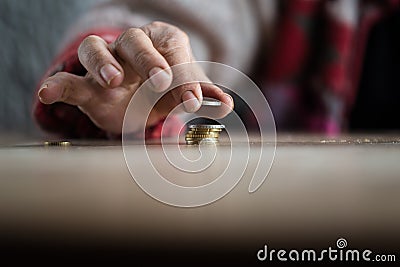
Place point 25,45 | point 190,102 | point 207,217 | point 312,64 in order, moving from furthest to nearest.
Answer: point 25,45 < point 312,64 < point 190,102 < point 207,217

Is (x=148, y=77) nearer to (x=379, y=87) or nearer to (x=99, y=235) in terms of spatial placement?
(x=99, y=235)

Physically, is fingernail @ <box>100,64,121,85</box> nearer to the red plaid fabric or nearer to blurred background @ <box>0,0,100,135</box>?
the red plaid fabric

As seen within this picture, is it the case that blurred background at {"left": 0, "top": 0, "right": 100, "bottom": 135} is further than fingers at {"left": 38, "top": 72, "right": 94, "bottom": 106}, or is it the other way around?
blurred background at {"left": 0, "top": 0, "right": 100, "bottom": 135}

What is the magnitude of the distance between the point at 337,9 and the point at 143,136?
0.35 metres

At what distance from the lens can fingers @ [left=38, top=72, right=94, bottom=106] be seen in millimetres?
253

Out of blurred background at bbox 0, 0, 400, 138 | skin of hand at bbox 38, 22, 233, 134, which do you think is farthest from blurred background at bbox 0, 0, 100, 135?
skin of hand at bbox 38, 22, 233, 134

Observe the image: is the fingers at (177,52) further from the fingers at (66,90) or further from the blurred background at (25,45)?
the blurred background at (25,45)

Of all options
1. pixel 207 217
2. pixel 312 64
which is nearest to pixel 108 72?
pixel 207 217

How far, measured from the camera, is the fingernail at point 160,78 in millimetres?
224

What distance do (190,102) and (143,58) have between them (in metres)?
0.03

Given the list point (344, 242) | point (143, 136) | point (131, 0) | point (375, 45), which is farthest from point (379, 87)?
point (344, 242)

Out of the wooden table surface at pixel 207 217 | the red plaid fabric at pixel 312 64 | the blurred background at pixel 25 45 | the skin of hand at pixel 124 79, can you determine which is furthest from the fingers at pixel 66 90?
the blurred background at pixel 25 45

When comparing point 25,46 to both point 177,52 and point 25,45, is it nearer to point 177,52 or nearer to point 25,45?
point 25,45

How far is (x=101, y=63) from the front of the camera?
0.24 metres
